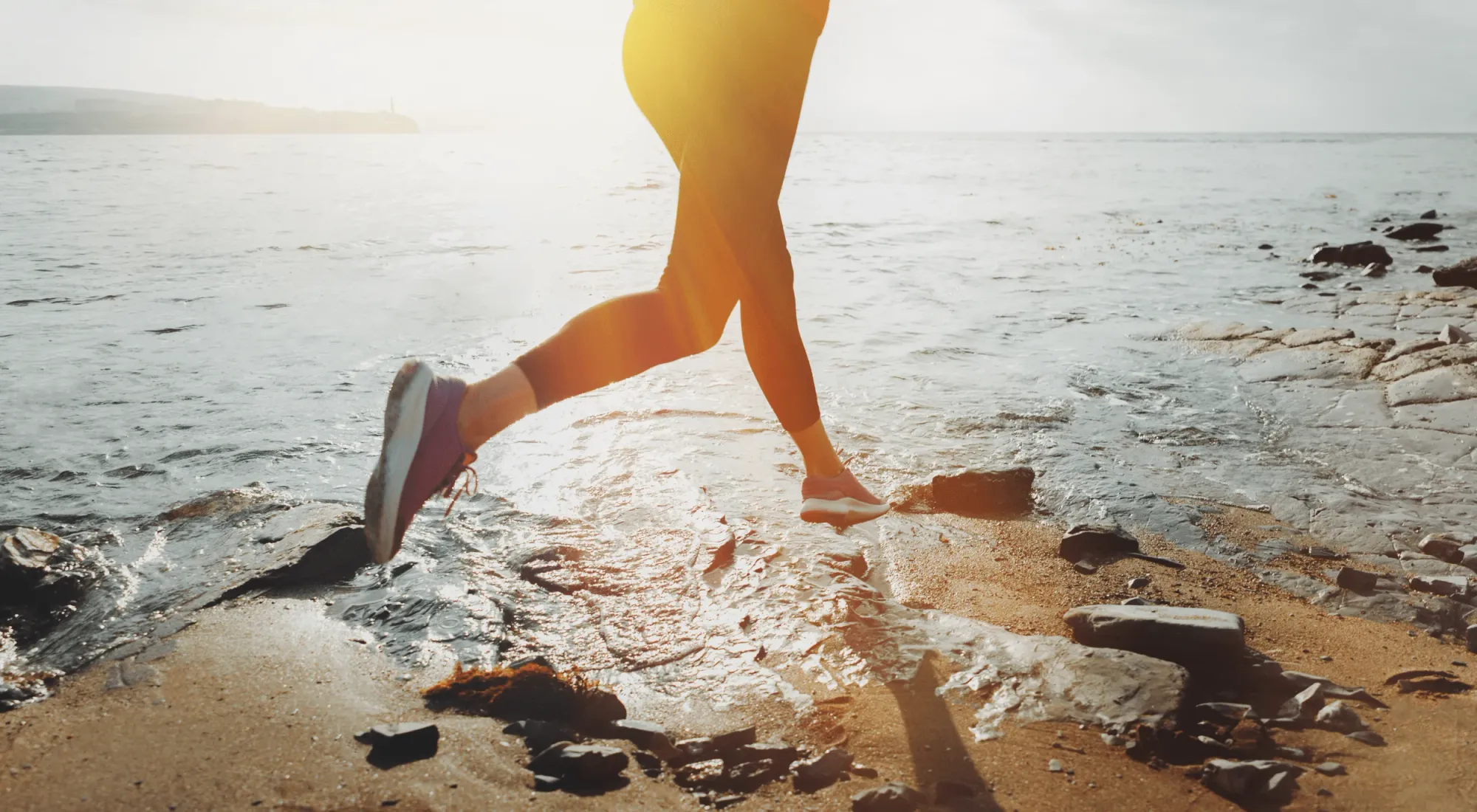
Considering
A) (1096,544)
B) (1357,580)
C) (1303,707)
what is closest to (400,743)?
(1303,707)

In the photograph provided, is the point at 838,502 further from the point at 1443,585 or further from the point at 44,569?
the point at 44,569

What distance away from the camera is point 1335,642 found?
86.4 inches

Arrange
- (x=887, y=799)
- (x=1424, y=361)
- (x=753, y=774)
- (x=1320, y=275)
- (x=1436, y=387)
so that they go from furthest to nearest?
(x=1320, y=275) → (x=1424, y=361) → (x=1436, y=387) → (x=753, y=774) → (x=887, y=799)

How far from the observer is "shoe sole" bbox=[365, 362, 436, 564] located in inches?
77.2

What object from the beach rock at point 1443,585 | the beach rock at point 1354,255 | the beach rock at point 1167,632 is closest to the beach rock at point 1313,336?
the beach rock at point 1443,585

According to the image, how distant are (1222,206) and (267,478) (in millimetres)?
16032

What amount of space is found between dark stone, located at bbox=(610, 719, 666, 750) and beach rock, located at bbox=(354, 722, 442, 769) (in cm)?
31

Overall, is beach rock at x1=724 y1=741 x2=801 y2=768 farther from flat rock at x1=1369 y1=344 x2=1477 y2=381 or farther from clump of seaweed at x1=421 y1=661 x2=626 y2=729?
flat rock at x1=1369 y1=344 x2=1477 y2=381

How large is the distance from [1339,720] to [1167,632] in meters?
0.33

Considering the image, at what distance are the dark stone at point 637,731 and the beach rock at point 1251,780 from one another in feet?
3.04

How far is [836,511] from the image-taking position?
2.46 m

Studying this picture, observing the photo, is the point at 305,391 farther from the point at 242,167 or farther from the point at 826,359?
the point at 242,167

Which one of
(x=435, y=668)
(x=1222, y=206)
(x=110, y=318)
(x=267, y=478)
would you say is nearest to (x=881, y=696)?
(x=435, y=668)

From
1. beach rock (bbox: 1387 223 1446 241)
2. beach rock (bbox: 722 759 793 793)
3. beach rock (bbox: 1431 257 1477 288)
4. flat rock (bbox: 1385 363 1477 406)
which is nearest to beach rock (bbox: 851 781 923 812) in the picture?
beach rock (bbox: 722 759 793 793)
